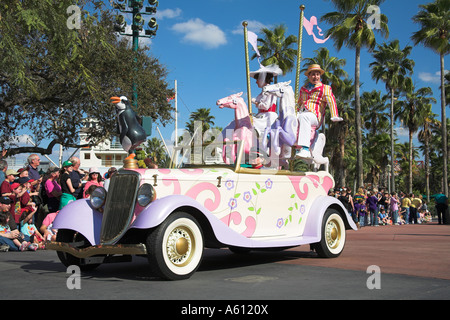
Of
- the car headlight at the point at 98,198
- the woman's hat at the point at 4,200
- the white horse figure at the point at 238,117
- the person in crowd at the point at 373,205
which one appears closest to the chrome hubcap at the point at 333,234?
the white horse figure at the point at 238,117

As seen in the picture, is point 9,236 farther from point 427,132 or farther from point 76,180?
point 427,132

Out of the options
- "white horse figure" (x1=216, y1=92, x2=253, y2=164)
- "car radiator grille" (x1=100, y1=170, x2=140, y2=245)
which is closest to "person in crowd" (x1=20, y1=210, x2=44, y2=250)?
"white horse figure" (x1=216, y1=92, x2=253, y2=164)

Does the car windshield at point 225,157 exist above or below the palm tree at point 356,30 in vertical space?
below

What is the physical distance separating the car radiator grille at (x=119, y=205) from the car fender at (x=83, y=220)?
0.12 m

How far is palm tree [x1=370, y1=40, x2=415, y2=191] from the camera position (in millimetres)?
39031

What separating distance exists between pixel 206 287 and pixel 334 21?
79.3 feet

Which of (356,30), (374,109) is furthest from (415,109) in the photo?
(356,30)

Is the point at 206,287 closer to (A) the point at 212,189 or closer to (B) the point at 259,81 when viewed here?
(A) the point at 212,189

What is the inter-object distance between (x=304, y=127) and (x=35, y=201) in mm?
6649

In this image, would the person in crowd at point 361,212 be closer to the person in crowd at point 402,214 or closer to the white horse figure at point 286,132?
the person in crowd at point 402,214

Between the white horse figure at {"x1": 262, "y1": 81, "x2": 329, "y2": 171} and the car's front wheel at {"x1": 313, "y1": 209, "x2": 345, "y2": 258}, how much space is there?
142cm

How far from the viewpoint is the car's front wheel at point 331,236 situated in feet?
25.6

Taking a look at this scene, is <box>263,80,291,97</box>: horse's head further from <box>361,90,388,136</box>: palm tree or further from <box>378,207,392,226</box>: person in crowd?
<box>361,90,388,136</box>: palm tree
